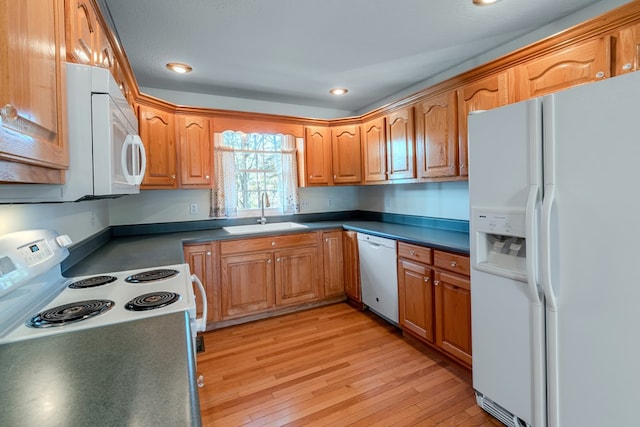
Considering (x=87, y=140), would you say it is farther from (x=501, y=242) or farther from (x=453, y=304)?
(x=453, y=304)

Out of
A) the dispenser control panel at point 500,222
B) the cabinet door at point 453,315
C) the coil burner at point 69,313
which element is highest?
the dispenser control panel at point 500,222

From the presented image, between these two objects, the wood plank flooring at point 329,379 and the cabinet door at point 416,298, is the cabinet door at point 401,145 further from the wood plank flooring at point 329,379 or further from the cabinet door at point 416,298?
the wood plank flooring at point 329,379

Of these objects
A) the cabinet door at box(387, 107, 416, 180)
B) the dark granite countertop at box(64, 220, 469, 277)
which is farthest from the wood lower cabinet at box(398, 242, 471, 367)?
the cabinet door at box(387, 107, 416, 180)

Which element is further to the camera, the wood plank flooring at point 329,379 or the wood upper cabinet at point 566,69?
the wood plank flooring at point 329,379

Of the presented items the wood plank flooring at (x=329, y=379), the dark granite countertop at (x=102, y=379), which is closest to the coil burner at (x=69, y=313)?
the dark granite countertop at (x=102, y=379)

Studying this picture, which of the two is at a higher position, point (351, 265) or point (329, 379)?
point (351, 265)

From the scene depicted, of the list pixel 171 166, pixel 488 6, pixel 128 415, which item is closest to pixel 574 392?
pixel 128 415

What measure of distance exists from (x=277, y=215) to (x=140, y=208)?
4.61ft

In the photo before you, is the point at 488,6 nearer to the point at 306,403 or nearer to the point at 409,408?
the point at 409,408

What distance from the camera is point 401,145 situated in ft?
9.48

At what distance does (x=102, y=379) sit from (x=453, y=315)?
2.01 m

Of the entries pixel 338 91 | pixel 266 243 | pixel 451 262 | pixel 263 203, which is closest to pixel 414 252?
pixel 451 262

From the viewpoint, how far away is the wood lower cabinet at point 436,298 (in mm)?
1992

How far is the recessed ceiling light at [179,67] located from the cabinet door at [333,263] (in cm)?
200
